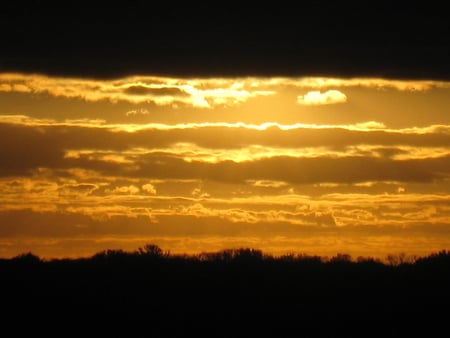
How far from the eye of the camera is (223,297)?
80.6 m

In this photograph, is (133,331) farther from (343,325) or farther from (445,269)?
(445,269)

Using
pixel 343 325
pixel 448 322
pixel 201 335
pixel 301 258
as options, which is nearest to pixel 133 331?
pixel 201 335

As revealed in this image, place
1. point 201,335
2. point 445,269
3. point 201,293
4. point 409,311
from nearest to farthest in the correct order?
point 201,335, point 409,311, point 201,293, point 445,269

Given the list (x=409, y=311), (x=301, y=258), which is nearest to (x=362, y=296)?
(x=409, y=311)

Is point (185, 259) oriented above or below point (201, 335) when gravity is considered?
above

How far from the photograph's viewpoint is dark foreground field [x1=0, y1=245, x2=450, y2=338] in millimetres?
72562

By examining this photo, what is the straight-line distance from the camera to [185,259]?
90.1 m

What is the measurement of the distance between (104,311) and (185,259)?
14923 mm

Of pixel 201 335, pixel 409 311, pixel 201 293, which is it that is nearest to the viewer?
pixel 201 335

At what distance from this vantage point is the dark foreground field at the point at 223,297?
72.6m

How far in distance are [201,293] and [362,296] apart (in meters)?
7.98

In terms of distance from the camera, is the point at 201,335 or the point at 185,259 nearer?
the point at 201,335

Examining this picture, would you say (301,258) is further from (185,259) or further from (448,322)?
(448,322)

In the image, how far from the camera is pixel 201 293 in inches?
3189
